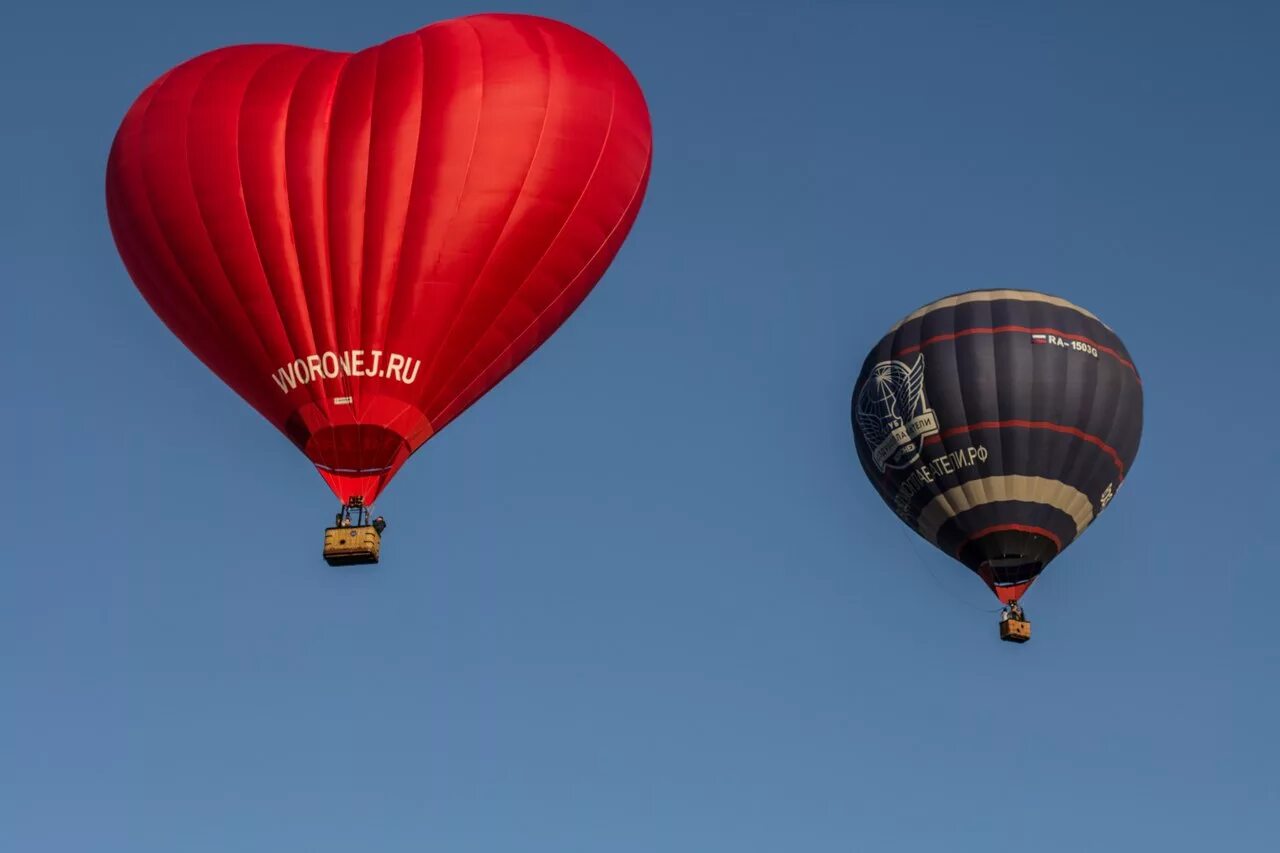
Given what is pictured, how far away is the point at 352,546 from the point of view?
94.9ft

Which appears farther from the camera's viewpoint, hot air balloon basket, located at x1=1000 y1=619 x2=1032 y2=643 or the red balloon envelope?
hot air balloon basket, located at x1=1000 y1=619 x2=1032 y2=643

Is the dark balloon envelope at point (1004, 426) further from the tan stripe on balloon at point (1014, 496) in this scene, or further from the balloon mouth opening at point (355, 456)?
the balloon mouth opening at point (355, 456)

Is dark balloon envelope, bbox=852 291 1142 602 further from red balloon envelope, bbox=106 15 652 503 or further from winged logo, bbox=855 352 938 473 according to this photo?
red balloon envelope, bbox=106 15 652 503

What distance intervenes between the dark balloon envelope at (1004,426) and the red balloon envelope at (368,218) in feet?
21.5

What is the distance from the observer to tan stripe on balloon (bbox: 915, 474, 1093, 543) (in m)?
35.1

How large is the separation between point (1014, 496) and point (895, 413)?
7.17ft

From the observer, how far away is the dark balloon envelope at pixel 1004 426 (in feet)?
115

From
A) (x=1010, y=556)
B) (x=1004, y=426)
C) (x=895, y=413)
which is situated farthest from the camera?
(x=895, y=413)

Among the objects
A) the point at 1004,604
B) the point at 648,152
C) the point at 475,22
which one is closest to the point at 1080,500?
the point at 1004,604

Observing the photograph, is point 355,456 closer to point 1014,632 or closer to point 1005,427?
point 1005,427

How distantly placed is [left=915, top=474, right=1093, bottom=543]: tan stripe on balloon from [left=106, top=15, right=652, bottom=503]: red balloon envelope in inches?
282

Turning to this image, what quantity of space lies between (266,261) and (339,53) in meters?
3.30

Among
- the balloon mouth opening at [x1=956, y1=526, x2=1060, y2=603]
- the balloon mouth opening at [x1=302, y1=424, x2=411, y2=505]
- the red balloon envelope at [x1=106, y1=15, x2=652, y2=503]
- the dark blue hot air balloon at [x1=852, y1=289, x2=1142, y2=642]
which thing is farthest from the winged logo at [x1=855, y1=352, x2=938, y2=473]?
the balloon mouth opening at [x1=302, y1=424, x2=411, y2=505]

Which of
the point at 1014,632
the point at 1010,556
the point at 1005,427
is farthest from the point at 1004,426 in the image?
the point at 1014,632
